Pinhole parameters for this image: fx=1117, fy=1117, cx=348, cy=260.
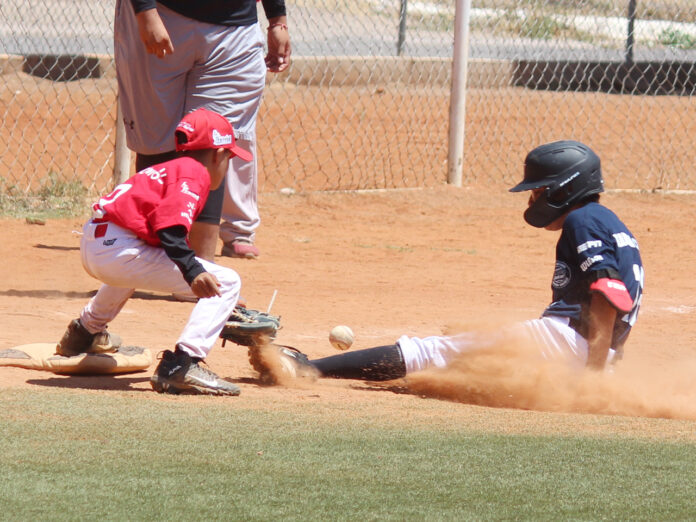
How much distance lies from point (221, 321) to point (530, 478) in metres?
1.48

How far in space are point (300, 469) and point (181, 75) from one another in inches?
106

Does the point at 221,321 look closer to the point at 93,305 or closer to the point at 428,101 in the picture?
the point at 93,305

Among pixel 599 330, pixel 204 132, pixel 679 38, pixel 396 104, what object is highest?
pixel 204 132

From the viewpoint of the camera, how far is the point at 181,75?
5.29 meters

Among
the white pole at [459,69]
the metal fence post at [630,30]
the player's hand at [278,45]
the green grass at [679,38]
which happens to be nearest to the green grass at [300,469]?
the player's hand at [278,45]

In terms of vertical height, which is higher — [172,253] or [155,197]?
[155,197]

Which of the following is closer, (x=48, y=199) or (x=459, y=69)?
(x=48, y=199)

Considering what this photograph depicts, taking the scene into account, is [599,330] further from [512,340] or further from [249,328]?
[249,328]

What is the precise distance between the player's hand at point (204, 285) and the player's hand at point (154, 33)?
1451 mm

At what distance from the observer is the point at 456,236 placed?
28.7ft

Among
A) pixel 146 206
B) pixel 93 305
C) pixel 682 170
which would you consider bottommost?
pixel 682 170

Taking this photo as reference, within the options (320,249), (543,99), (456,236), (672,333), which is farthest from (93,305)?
(543,99)

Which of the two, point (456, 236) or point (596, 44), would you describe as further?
point (596, 44)

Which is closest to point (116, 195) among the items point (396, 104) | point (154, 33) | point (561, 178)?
point (154, 33)
